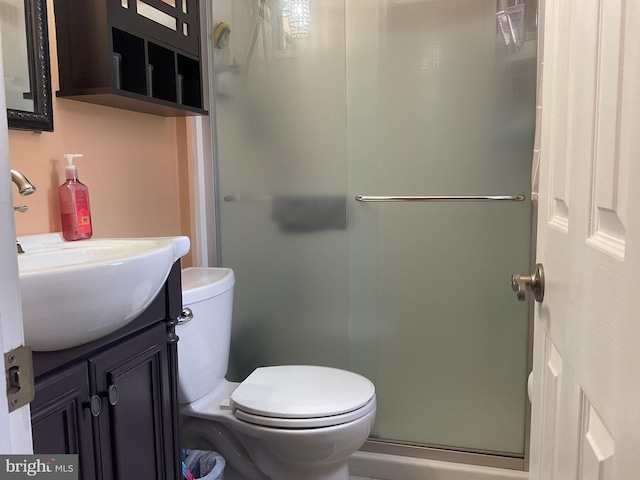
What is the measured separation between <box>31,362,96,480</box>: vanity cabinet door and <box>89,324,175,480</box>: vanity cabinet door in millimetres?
28

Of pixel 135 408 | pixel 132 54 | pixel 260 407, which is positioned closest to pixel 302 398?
pixel 260 407

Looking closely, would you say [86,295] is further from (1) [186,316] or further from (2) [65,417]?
(1) [186,316]

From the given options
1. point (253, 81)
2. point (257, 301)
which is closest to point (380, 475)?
point (257, 301)

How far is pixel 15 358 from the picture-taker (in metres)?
0.48

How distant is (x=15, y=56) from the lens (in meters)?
1.21

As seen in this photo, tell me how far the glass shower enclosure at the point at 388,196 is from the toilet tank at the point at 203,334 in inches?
13.9

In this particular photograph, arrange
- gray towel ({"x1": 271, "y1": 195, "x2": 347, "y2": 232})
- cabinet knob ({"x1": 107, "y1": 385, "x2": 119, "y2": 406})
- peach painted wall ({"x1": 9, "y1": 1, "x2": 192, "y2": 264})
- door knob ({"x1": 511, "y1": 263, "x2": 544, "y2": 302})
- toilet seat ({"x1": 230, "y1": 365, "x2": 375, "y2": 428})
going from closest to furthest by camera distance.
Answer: door knob ({"x1": 511, "y1": 263, "x2": 544, "y2": 302}), cabinet knob ({"x1": 107, "y1": 385, "x2": 119, "y2": 406}), peach painted wall ({"x1": 9, "y1": 1, "x2": 192, "y2": 264}), toilet seat ({"x1": 230, "y1": 365, "x2": 375, "y2": 428}), gray towel ({"x1": 271, "y1": 195, "x2": 347, "y2": 232})

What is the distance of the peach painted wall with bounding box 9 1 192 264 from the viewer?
4.28ft

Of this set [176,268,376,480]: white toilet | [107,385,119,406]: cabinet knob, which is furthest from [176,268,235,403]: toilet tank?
[107,385,119,406]: cabinet knob

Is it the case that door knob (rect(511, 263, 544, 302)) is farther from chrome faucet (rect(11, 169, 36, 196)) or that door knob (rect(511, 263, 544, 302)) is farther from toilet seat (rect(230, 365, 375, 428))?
chrome faucet (rect(11, 169, 36, 196))

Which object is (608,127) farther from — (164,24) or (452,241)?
(164,24)

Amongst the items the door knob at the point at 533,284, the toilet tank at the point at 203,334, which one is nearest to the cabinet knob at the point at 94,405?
the toilet tank at the point at 203,334

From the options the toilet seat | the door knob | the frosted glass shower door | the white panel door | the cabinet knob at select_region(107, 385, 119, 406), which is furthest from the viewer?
the frosted glass shower door

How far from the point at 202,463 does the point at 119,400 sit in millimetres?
629
